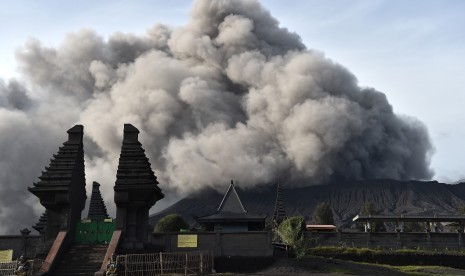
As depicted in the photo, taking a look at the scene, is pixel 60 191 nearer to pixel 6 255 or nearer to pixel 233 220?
pixel 6 255

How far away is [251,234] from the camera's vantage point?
130ft

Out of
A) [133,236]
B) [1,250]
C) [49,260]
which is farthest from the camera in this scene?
[1,250]

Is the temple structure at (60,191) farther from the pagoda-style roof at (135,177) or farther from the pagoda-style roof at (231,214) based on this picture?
the pagoda-style roof at (231,214)

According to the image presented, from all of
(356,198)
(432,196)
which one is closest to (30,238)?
(356,198)

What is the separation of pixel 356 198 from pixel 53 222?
538ft

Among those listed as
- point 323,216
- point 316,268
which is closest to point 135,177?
point 316,268

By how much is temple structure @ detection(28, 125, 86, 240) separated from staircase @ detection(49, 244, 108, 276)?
5.87 feet

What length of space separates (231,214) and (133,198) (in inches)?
764

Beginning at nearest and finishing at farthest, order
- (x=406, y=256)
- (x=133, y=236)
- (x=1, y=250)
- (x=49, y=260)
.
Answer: (x=49, y=260), (x=133, y=236), (x=1, y=250), (x=406, y=256)

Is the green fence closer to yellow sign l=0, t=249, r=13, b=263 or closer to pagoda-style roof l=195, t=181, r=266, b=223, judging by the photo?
yellow sign l=0, t=249, r=13, b=263

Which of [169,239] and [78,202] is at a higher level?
[78,202]

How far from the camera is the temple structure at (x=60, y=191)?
124 feet

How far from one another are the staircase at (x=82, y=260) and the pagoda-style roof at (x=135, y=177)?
3.45 m

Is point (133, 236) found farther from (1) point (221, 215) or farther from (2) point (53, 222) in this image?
(1) point (221, 215)
